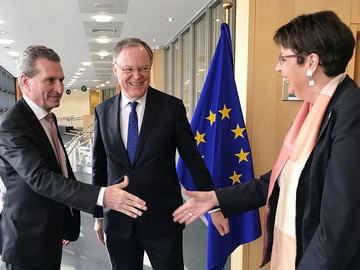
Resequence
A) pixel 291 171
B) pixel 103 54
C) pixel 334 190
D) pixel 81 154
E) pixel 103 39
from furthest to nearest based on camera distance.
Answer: pixel 103 54 → pixel 81 154 → pixel 103 39 → pixel 291 171 → pixel 334 190

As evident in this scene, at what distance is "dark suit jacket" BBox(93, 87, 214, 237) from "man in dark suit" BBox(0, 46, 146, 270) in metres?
0.30

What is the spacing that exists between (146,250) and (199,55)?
5045mm

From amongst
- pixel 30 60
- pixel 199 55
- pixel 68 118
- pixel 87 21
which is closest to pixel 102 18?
pixel 87 21

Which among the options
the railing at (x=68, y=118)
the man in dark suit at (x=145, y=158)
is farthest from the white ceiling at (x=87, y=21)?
the railing at (x=68, y=118)

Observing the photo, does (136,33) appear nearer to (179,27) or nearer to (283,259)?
(179,27)

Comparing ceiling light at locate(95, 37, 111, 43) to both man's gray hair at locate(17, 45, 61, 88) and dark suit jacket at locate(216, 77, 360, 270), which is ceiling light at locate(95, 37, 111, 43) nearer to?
man's gray hair at locate(17, 45, 61, 88)

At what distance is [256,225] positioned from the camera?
2.75m

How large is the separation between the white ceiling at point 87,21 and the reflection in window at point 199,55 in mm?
281

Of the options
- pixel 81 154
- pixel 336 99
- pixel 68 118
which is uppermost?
pixel 336 99

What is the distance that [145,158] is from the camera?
2.01 meters

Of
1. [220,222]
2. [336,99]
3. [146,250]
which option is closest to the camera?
[336,99]

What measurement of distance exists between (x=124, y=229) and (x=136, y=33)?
6.49 metres

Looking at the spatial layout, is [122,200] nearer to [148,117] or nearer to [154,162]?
[154,162]

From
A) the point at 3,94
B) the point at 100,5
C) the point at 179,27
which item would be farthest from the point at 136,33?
the point at 3,94
